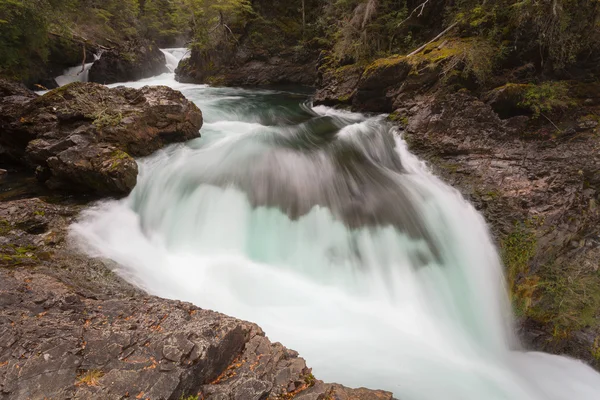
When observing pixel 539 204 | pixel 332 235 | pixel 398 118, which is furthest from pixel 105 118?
pixel 539 204

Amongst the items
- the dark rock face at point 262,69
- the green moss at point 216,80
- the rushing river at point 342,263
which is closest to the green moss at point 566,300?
the rushing river at point 342,263

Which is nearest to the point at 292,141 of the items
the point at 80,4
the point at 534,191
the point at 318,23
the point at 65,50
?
the point at 534,191

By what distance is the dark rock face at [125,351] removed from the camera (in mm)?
2047

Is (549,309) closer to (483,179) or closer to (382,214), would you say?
(483,179)

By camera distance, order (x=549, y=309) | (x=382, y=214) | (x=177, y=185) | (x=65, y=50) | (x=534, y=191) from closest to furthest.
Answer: (x=549, y=309) → (x=534, y=191) → (x=382, y=214) → (x=177, y=185) → (x=65, y=50)

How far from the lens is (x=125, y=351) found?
230 cm

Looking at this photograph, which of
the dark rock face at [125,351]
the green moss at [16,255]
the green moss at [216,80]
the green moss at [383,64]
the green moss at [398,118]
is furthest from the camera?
the green moss at [216,80]

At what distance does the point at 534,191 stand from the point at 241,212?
517 centimetres

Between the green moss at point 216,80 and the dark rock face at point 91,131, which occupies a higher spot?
the green moss at point 216,80

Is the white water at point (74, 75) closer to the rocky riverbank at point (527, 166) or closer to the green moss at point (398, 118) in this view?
the rocky riverbank at point (527, 166)

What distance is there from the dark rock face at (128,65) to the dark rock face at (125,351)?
16.1 m

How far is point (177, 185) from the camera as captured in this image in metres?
6.15

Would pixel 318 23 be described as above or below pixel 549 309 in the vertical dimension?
above

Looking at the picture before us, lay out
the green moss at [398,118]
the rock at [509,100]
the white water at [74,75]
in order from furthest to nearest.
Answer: the white water at [74,75]
the green moss at [398,118]
the rock at [509,100]
